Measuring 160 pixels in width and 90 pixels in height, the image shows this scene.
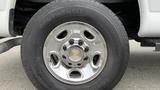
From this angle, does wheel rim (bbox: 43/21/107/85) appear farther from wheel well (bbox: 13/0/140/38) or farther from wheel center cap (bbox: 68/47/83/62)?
wheel well (bbox: 13/0/140/38)

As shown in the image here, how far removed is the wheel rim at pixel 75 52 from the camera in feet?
11.3

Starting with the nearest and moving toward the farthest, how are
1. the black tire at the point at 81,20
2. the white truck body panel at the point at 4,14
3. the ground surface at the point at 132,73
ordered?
the black tire at the point at 81,20
the white truck body panel at the point at 4,14
the ground surface at the point at 132,73

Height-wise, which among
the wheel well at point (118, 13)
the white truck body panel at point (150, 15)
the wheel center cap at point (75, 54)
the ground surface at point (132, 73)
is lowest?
the ground surface at point (132, 73)

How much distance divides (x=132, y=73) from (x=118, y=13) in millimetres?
916

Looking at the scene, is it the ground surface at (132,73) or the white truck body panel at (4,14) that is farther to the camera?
the ground surface at (132,73)

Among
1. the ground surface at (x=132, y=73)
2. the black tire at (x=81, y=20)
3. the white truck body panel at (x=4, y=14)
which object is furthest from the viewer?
the ground surface at (x=132, y=73)

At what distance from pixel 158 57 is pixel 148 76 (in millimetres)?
1236

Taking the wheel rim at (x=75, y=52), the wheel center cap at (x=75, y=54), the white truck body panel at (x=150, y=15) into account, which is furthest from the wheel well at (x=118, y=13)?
the wheel center cap at (x=75, y=54)

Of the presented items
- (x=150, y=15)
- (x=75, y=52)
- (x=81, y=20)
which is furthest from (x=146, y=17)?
(x=75, y=52)

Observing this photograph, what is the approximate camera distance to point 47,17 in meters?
3.42

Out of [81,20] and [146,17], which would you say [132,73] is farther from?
[81,20]

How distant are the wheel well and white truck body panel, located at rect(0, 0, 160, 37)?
1.67ft

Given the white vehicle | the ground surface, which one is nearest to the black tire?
the white vehicle

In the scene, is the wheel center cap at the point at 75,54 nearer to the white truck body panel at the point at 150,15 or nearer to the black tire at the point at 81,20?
the black tire at the point at 81,20
